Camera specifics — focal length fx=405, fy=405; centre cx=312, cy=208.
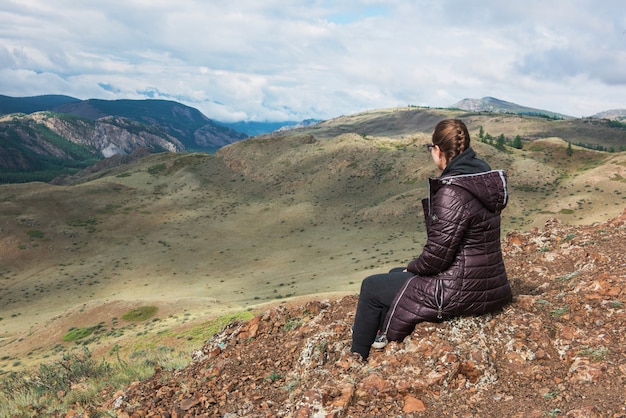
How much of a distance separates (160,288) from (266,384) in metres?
36.9

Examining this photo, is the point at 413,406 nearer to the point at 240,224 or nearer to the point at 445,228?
the point at 445,228

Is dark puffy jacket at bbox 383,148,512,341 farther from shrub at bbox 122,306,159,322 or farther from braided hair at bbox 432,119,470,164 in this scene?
shrub at bbox 122,306,159,322

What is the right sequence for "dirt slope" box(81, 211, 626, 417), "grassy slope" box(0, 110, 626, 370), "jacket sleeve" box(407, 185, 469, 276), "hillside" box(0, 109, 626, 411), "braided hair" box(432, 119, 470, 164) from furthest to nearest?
1. "grassy slope" box(0, 110, 626, 370)
2. "hillside" box(0, 109, 626, 411)
3. "braided hair" box(432, 119, 470, 164)
4. "jacket sleeve" box(407, 185, 469, 276)
5. "dirt slope" box(81, 211, 626, 417)

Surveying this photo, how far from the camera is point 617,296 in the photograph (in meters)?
5.96

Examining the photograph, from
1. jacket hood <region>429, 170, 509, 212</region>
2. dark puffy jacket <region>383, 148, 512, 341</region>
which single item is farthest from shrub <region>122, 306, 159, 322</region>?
jacket hood <region>429, 170, 509, 212</region>

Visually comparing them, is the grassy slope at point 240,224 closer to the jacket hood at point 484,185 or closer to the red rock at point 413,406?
the red rock at point 413,406

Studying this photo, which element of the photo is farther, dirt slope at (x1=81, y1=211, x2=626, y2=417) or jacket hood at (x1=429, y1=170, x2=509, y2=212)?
jacket hood at (x1=429, y1=170, x2=509, y2=212)

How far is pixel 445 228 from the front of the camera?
4836 mm

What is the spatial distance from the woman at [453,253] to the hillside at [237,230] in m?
2.91

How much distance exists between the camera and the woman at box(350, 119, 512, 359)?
482cm

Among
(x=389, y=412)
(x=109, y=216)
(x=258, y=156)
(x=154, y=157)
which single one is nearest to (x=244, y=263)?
(x=109, y=216)

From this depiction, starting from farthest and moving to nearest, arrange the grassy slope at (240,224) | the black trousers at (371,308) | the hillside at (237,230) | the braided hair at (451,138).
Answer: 1. the grassy slope at (240,224)
2. the hillside at (237,230)
3. the black trousers at (371,308)
4. the braided hair at (451,138)

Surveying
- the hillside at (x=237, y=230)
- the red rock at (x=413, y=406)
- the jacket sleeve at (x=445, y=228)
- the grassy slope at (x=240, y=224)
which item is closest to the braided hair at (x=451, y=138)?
the jacket sleeve at (x=445, y=228)

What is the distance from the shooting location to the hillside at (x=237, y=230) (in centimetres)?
2833
